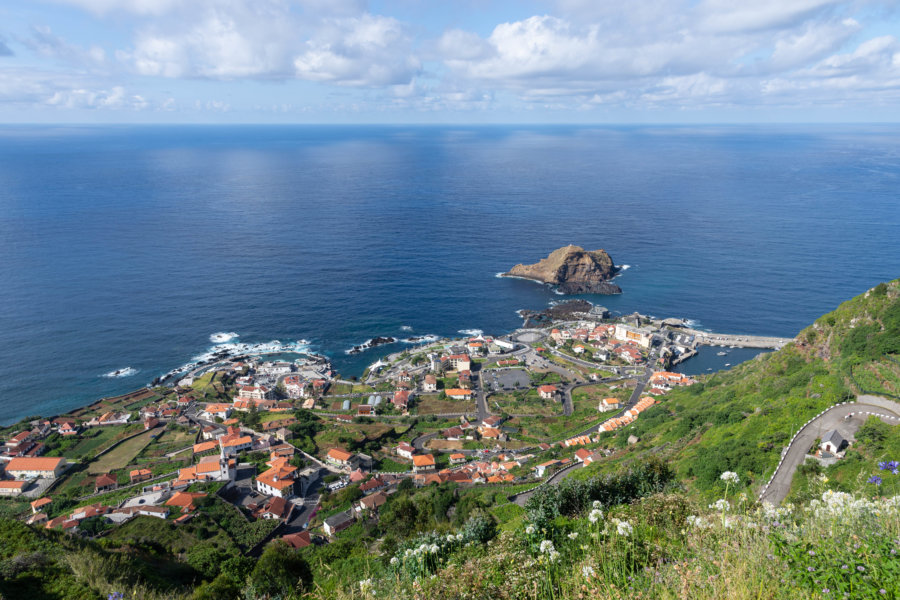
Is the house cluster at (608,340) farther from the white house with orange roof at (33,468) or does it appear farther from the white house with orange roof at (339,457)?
the white house with orange roof at (33,468)

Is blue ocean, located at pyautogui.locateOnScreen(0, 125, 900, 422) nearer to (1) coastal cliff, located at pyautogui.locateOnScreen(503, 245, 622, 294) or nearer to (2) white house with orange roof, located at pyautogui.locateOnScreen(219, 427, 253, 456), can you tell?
(1) coastal cliff, located at pyautogui.locateOnScreen(503, 245, 622, 294)

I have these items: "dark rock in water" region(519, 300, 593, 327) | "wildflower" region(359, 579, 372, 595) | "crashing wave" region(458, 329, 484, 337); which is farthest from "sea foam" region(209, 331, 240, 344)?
"wildflower" region(359, 579, 372, 595)

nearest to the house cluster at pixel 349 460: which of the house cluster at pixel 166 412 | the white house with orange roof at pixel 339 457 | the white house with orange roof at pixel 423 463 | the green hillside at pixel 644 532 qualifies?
the white house with orange roof at pixel 339 457

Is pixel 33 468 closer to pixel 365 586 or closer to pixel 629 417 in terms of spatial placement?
pixel 365 586

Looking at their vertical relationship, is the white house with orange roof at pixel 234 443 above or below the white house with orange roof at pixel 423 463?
below

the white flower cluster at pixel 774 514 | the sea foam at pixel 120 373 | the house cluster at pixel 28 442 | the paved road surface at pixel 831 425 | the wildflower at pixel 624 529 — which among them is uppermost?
the white flower cluster at pixel 774 514

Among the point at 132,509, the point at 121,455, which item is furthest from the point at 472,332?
the point at 132,509

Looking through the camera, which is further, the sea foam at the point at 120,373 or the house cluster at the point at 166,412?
the sea foam at the point at 120,373
